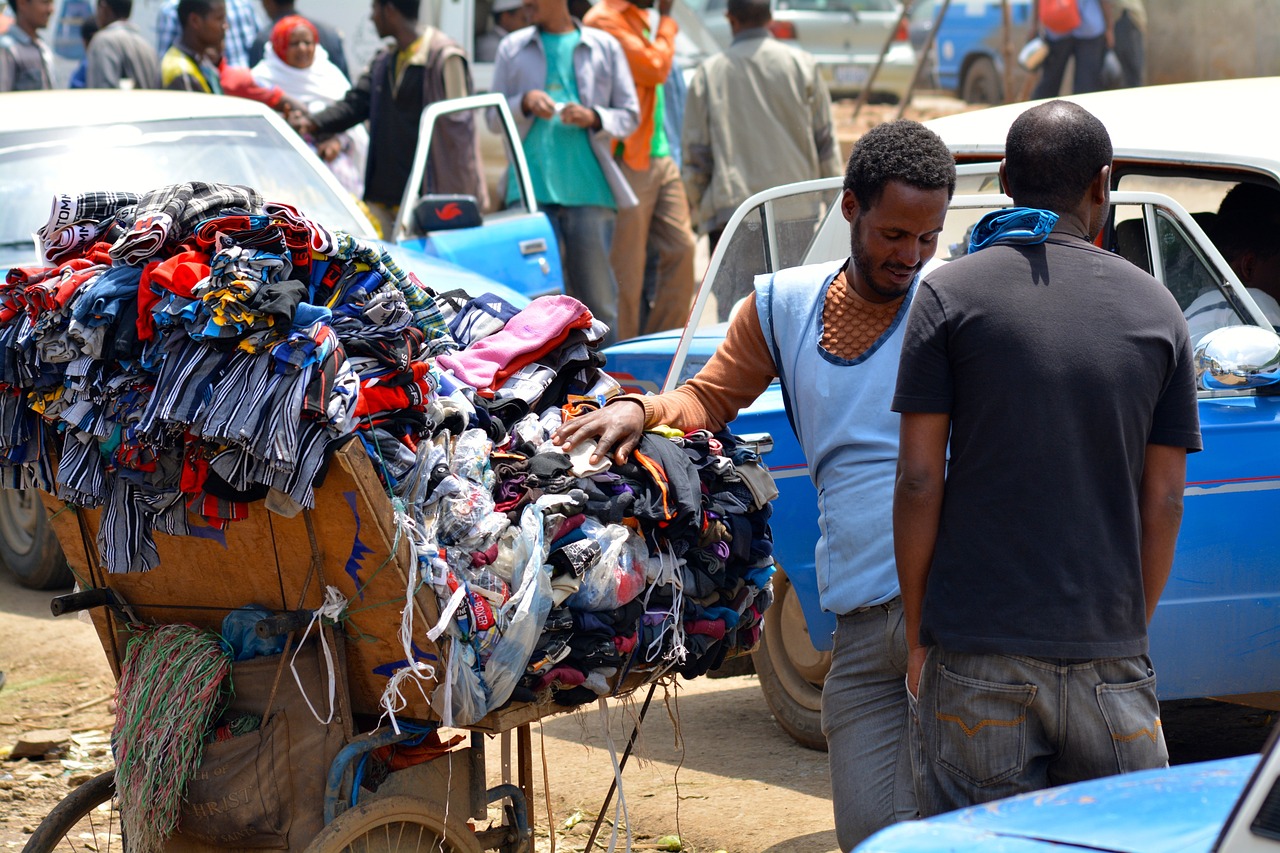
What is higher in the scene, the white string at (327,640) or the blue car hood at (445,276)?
the white string at (327,640)

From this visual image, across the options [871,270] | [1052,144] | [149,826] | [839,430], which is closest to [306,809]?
[149,826]

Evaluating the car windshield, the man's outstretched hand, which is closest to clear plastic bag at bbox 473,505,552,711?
the man's outstretched hand

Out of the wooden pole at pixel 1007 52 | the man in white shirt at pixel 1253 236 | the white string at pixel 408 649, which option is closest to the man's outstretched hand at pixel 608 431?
the white string at pixel 408 649

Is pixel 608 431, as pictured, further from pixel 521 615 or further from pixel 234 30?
pixel 234 30

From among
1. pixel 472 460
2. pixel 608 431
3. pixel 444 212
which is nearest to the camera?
pixel 472 460

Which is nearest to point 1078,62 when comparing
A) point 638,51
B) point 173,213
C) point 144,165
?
point 638,51

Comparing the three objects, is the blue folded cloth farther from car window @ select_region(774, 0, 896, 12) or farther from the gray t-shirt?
car window @ select_region(774, 0, 896, 12)

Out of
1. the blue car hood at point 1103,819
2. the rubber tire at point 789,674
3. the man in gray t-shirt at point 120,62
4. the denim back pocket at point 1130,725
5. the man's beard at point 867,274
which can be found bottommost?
the rubber tire at point 789,674

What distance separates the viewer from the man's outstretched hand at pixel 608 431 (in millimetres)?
3061

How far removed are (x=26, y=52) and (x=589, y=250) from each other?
610 cm

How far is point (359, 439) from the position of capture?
271 cm

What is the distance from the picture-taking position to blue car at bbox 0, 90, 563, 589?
6.33m

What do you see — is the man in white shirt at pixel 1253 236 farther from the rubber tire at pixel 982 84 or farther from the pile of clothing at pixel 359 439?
the rubber tire at pixel 982 84

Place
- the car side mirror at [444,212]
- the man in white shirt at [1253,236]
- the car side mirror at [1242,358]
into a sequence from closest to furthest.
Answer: the car side mirror at [1242,358] → the man in white shirt at [1253,236] → the car side mirror at [444,212]
